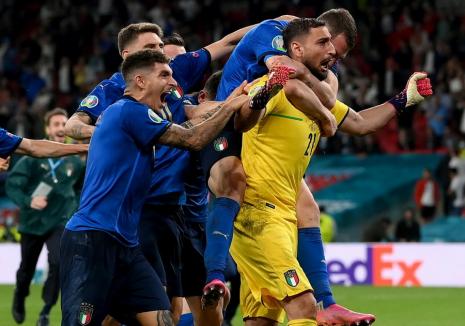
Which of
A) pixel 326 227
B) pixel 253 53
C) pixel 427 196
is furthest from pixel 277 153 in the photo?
pixel 427 196

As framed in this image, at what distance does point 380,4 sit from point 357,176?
16.6 feet

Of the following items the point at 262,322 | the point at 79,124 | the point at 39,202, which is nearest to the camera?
the point at 262,322

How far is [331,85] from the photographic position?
25.9 feet

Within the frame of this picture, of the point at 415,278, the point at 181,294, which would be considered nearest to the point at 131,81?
the point at 181,294

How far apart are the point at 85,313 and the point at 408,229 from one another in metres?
13.7

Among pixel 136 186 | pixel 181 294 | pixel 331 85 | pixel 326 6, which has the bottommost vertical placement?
pixel 181 294

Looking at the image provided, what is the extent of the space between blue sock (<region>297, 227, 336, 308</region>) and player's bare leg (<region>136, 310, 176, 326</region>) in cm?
140

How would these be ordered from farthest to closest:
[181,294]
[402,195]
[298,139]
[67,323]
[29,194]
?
[402,195]
[29,194]
[181,294]
[298,139]
[67,323]

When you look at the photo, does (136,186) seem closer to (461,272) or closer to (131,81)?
(131,81)

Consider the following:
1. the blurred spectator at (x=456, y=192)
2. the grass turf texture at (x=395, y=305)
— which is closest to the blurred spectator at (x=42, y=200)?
the grass turf texture at (x=395, y=305)

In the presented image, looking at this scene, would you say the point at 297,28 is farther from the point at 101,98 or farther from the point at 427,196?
the point at 427,196

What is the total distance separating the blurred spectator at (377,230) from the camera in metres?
20.5

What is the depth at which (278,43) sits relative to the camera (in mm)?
7586

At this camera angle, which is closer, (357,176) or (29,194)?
(29,194)
